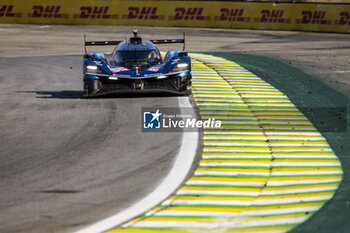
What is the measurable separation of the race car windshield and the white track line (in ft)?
16.9

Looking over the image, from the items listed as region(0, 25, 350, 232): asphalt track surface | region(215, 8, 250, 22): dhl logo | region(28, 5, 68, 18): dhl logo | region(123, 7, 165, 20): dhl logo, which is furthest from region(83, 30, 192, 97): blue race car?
region(28, 5, 68, 18): dhl logo

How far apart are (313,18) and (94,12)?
14.3m

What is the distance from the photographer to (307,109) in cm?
1415

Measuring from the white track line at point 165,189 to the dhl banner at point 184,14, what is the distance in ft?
90.1

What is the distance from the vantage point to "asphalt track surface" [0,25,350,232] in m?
7.64

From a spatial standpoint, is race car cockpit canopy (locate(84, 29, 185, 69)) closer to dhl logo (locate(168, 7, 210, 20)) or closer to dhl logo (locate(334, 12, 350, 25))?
dhl logo (locate(334, 12, 350, 25))

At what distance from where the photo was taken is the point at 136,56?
16312 millimetres

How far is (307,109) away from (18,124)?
21.4ft

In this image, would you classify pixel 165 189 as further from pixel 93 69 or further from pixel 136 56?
pixel 136 56

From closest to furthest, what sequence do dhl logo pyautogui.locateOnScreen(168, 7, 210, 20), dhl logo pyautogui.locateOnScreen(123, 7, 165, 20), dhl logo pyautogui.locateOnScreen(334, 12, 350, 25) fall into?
dhl logo pyautogui.locateOnScreen(334, 12, 350, 25)
dhl logo pyautogui.locateOnScreen(168, 7, 210, 20)
dhl logo pyautogui.locateOnScreen(123, 7, 165, 20)

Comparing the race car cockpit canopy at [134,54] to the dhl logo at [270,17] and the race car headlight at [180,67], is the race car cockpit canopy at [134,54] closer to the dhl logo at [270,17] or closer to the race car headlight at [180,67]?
the race car headlight at [180,67]

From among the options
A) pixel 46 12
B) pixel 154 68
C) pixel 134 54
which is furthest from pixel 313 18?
pixel 154 68

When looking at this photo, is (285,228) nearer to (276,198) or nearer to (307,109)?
(276,198)

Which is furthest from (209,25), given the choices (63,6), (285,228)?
(285,228)
